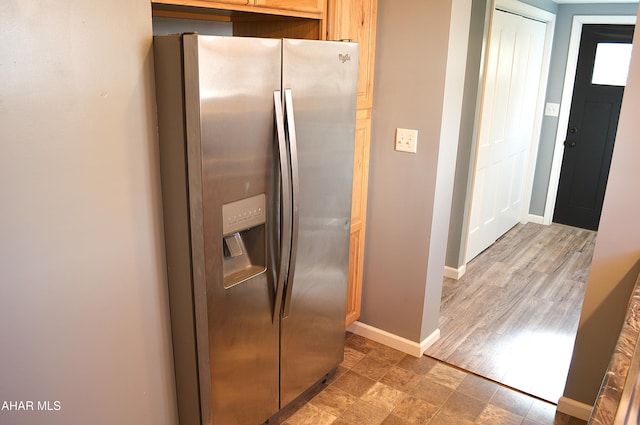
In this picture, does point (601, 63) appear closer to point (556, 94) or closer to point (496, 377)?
point (556, 94)

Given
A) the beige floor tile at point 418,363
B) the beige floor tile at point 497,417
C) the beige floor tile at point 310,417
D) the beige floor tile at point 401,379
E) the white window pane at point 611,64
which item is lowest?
the beige floor tile at point 310,417

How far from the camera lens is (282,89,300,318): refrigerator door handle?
191cm

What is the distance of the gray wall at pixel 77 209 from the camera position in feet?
4.64

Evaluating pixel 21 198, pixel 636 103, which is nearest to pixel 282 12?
pixel 21 198

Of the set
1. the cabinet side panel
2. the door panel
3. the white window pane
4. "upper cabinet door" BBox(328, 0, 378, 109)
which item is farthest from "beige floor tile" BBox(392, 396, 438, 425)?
the white window pane

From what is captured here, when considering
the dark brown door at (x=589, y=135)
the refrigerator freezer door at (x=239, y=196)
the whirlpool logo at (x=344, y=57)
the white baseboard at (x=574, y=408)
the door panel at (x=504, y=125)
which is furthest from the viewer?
the dark brown door at (x=589, y=135)

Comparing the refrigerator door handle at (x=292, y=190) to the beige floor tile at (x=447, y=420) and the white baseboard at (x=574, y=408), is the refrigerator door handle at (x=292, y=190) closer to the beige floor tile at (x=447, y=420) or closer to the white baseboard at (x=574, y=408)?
the beige floor tile at (x=447, y=420)

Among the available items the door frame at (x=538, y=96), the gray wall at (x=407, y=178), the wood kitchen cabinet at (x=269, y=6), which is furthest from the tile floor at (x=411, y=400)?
the wood kitchen cabinet at (x=269, y=6)

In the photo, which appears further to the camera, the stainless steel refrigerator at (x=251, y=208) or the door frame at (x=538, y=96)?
the door frame at (x=538, y=96)

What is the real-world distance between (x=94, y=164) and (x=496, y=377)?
2257 millimetres

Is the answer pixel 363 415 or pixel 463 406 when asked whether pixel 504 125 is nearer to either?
pixel 463 406

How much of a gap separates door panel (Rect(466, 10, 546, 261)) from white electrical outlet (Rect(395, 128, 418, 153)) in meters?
1.33

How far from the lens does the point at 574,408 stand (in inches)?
97.0

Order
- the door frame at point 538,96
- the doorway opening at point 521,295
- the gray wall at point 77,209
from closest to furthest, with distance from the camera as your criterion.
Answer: the gray wall at point 77,209 → the doorway opening at point 521,295 → the door frame at point 538,96
